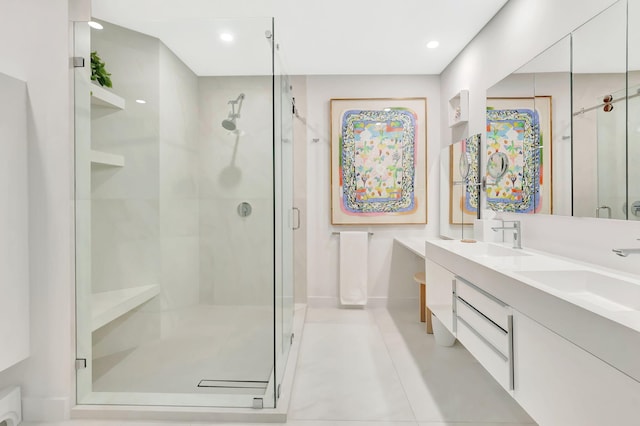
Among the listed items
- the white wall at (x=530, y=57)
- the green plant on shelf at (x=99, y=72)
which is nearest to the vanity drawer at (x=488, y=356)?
the white wall at (x=530, y=57)

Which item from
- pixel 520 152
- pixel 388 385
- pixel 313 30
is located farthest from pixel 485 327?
pixel 313 30

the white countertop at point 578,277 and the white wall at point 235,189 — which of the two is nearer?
the white countertop at point 578,277

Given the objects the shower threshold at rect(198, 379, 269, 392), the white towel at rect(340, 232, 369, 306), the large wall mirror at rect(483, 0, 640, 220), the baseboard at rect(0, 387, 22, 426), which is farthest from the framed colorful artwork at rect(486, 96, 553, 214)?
the baseboard at rect(0, 387, 22, 426)

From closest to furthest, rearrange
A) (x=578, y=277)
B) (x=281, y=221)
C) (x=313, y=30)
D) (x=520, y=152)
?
(x=578, y=277), (x=281, y=221), (x=520, y=152), (x=313, y=30)

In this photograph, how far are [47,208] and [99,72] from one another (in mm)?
756

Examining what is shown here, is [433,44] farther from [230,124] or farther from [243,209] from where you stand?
[243,209]

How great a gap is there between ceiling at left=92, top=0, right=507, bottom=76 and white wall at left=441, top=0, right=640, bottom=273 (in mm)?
160

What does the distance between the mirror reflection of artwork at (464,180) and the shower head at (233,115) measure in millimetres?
1933

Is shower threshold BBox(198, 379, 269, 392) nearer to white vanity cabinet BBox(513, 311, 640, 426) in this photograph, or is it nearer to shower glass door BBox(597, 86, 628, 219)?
white vanity cabinet BBox(513, 311, 640, 426)

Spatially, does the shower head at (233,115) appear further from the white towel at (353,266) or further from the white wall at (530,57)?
the white towel at (353,266)

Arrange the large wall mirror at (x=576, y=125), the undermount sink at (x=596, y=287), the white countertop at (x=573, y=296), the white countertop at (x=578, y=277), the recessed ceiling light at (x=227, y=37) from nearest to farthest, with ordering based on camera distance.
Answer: the white countertop at (x=573, y=296) → the white countertop at (x=578, y=277) → the undermount sink at (x=596, y=287) → the large wall mirror at (x=576, y=125) → the recessed ceiling light at (x=227, y=37)

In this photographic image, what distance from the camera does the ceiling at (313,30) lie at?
1919mm

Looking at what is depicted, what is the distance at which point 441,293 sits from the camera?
7.54 feet

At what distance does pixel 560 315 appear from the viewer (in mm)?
1140
